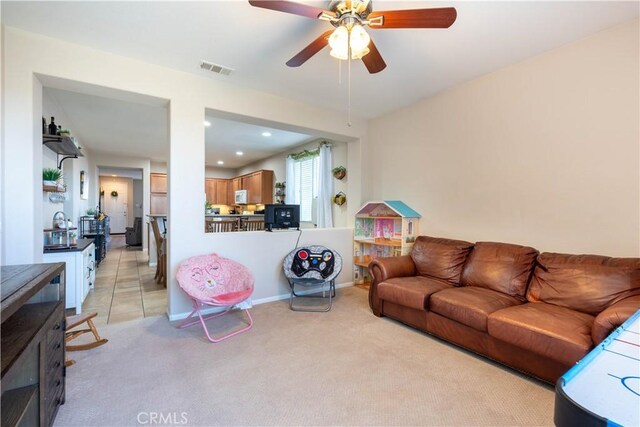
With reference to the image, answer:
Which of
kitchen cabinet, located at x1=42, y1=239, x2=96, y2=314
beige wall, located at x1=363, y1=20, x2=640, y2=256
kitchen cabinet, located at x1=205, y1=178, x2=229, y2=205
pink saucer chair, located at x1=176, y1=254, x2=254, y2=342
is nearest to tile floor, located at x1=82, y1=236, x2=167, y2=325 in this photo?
kitchen cabinet, located at x1=42, y1=239, x2=96, y2=314

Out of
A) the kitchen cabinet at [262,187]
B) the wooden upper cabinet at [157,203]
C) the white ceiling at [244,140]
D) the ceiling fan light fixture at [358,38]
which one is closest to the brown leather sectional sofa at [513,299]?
the ceiling fan light fixture at [358,38]

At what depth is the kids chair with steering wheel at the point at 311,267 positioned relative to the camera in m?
3.51

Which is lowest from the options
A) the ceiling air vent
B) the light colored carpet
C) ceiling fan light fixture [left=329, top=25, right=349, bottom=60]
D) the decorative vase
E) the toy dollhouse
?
the light colored carpet

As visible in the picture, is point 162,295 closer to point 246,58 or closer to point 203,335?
point 203,335

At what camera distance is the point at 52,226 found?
3.82 meters

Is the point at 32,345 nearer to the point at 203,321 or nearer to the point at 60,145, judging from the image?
the point at 203,321

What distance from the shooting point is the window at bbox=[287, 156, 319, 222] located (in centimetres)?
584

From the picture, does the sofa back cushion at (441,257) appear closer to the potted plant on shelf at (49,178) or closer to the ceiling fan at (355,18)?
the ceiling fan at (355,18)

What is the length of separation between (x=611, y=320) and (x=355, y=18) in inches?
93.8

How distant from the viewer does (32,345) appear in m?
1.25

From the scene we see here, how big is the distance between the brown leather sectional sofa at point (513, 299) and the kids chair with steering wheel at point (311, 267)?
1.92 feet

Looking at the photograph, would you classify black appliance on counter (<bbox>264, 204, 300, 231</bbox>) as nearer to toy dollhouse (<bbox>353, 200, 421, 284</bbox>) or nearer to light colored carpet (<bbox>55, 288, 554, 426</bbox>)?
toy dollhouse (<bbox>353, 200, 421, 284</bbox>)

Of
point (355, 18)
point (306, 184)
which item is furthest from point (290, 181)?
point (355, 18)

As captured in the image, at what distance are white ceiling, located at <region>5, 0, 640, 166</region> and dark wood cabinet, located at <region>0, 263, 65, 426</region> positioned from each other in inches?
75.6
